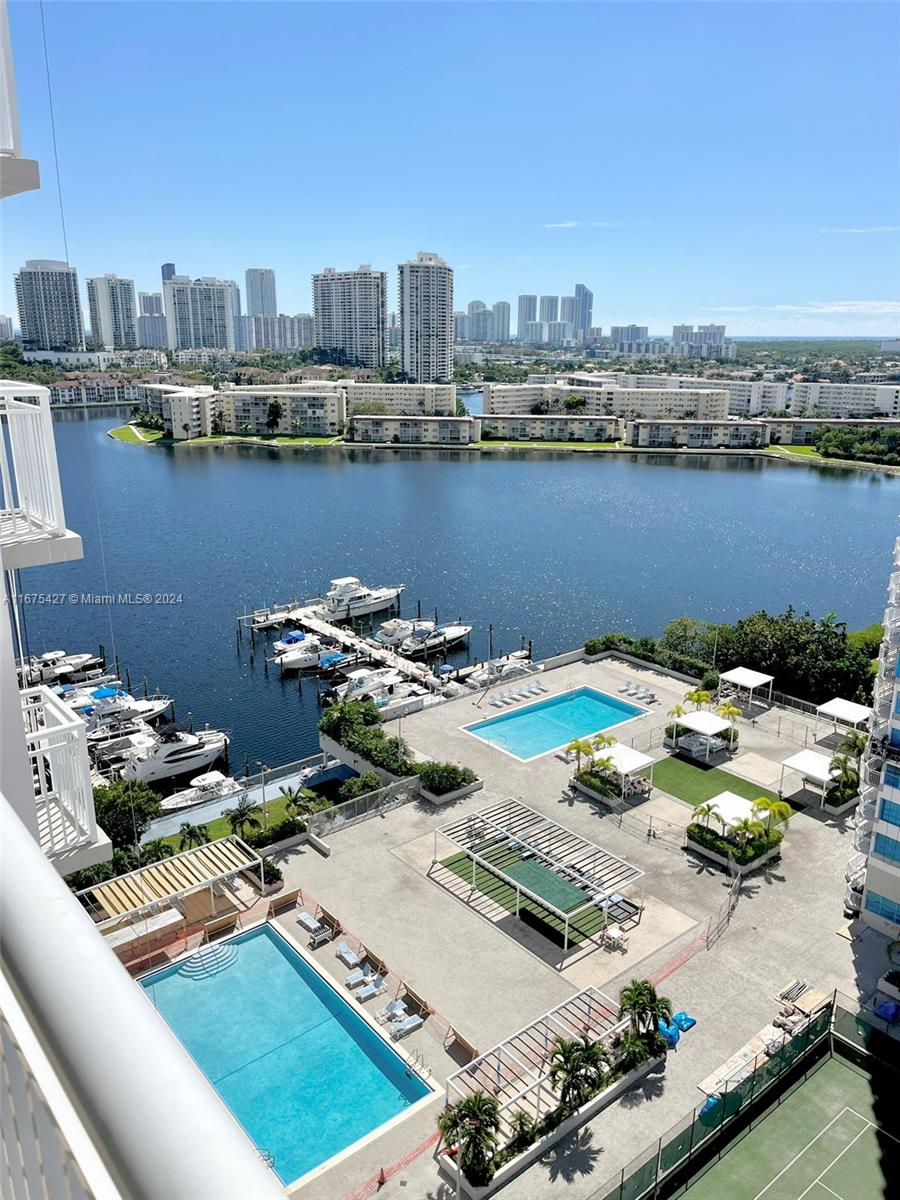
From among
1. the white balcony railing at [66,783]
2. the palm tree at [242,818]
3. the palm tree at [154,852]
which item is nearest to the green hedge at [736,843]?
the palm tree at [242,818]

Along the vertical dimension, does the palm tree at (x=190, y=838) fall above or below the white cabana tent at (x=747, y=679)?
below

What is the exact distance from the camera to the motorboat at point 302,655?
30.3 m

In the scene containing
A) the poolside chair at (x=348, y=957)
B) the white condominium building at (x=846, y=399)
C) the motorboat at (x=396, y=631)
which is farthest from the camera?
the white condominium building at (x=846, y=399)

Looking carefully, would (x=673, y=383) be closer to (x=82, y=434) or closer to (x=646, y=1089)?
(x=82, y=434)

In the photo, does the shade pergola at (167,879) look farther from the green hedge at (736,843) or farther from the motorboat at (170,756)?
the green hedge at (736,843)

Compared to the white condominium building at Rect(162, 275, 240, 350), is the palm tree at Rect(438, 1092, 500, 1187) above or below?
below

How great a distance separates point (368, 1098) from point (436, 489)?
5494cm

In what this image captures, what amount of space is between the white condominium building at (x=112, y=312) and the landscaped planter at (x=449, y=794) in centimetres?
15949

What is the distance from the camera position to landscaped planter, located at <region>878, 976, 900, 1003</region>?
43.1ft

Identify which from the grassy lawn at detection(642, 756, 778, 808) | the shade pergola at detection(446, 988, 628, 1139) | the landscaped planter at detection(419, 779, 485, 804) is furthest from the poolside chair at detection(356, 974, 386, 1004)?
the grassy lawn at detection(642, 756, 778, 808)

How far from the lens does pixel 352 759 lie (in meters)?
20.7

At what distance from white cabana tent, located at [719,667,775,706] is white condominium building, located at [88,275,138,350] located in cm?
15796

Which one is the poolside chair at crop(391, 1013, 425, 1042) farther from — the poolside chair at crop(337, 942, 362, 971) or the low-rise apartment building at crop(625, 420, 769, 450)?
the low-rise apartment building at crop(625, 420, 769, 450)

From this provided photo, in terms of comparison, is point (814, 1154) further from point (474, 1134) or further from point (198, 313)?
point (198, 313)
